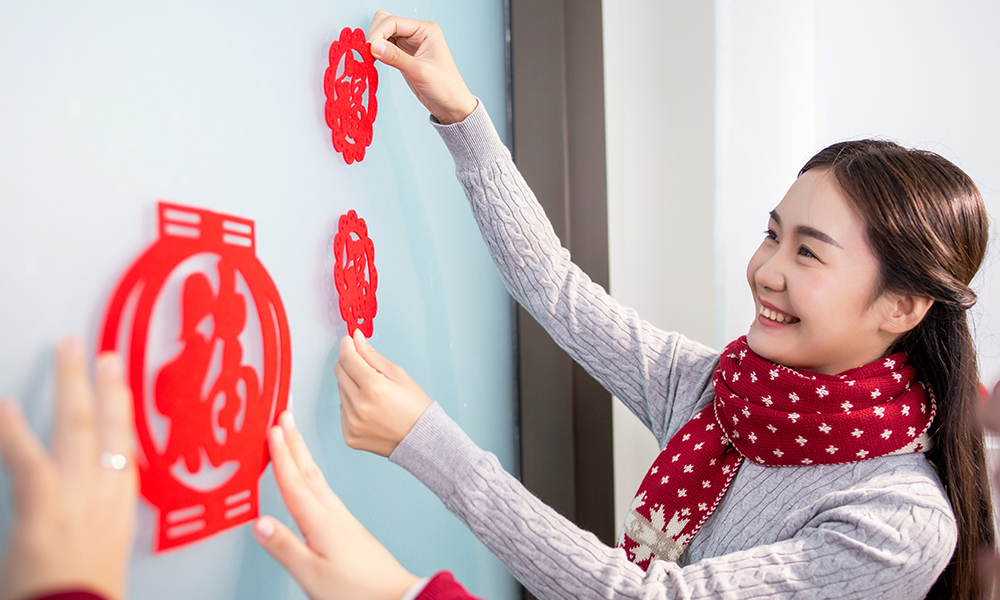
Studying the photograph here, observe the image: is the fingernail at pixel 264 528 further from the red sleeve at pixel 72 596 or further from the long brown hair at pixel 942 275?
the long brown hair at pixel 942 275

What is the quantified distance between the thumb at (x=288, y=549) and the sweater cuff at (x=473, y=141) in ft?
1.78

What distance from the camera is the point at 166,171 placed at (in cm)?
48

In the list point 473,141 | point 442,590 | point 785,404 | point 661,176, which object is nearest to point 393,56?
point 473,141

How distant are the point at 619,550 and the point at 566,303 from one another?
14.9 inches

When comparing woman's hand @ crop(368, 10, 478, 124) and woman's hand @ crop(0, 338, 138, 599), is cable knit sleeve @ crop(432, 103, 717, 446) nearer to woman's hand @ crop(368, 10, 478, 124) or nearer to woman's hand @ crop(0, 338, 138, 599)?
woman's hand @ crop(368, 10, 478, 124)

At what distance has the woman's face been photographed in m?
0.83

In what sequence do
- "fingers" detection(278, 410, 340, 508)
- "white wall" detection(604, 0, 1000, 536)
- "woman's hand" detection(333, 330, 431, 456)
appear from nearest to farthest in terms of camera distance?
"fingers" detection(278, 410, 340, 508)
"woman's hand" detection(333, 330, 431, 456)
"white wall" detection(604, 0, 1000, 536)

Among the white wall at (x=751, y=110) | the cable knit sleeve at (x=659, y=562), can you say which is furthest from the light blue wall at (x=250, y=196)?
the white wall at (x=751, y=110)

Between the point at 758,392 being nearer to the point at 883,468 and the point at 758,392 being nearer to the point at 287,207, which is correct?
the point at 883,468

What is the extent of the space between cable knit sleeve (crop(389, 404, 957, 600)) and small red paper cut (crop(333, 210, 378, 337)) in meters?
0.15

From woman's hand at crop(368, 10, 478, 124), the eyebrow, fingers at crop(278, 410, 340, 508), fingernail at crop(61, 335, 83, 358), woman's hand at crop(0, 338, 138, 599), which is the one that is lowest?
fingers at crop(278, 410, 340, 508)

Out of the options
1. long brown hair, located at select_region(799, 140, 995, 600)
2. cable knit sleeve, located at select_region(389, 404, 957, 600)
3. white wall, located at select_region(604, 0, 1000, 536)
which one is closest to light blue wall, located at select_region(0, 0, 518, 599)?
cable knit sleeve, located at select_region(389, 404, 957, 600)

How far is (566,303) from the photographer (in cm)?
97

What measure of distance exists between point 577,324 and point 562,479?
425 mm
